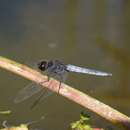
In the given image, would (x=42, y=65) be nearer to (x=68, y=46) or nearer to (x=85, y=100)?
(x=85, y=100)

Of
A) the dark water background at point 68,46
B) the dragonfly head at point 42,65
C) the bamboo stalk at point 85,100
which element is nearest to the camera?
the bamboo stalk at point 85,100

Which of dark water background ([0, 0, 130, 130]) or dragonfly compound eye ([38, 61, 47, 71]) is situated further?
Result: dark water background ([0, 0, 130, 130])

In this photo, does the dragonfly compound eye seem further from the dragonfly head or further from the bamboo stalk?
the bamboo stalk

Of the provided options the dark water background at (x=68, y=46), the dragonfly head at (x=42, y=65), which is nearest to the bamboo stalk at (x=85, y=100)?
the dragonfly head at (x=42, y=65)

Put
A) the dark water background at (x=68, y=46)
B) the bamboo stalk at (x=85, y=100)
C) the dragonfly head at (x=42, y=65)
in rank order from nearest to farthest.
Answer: the bamboo stalk at (x=85, y=100), the dragonfly head at (x=42, y=65), the dark water background at (x=68, y=46)

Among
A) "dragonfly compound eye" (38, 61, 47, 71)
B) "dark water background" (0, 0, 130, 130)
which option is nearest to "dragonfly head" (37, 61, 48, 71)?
"dragonfly compound eye" (38, 61, 47, 71)

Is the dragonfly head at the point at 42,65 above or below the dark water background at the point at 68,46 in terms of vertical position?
above

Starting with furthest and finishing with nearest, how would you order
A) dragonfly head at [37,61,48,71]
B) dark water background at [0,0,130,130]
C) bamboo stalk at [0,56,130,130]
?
1. dark water background at [0,0,130,130]
2. dragonfly head at [37,61,48,71]
3. bamboo stalk at [0,56,130,130]

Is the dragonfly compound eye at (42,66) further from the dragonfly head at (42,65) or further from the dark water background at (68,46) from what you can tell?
the dark water background at (68,46)

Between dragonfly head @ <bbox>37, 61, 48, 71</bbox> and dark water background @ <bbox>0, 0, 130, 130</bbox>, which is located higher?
dragonfly head @ <bbox>37, 61, 48, 71</bbox>
